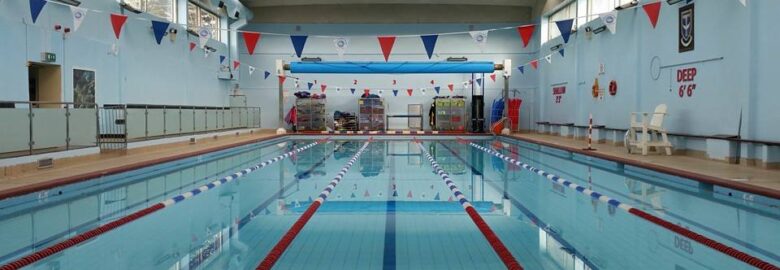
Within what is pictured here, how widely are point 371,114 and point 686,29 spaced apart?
44.2ft

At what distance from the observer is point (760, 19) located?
27.9 ft

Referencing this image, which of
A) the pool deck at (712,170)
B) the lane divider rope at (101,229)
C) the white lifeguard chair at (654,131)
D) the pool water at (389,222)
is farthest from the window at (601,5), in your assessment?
the lane divider rope at (101,229)

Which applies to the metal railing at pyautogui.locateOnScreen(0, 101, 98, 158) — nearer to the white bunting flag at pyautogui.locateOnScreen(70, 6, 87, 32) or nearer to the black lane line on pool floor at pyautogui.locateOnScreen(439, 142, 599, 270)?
the white bunting flag at pyautogui.locateOnScreen(70, 6, 87, 32)

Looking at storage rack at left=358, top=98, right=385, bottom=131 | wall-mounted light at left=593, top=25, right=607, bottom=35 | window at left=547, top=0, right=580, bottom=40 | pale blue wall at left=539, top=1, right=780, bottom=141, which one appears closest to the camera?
pale blue wall at left=539, top=1, right=780, bottom=141

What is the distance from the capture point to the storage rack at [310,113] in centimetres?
2228

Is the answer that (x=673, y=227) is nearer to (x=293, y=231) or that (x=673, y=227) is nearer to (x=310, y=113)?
(x=293, y=231)

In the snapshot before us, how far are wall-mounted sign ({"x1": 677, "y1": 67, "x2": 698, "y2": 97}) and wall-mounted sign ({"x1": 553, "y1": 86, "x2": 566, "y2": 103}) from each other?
300 inches

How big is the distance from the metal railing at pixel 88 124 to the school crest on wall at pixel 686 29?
33.2 ft

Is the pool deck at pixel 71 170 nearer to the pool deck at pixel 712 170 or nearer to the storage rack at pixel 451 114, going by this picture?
the pool deck at pixel 712 170

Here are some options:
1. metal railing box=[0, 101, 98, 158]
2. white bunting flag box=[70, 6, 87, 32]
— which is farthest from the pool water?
white bunting flag box=[70, 6, 87, 32]

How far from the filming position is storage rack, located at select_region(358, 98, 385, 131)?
22.6 m

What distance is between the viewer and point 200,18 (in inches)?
741

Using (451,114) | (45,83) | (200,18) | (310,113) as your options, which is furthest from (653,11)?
(310,113)

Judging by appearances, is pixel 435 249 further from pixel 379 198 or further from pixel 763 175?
pixel 763 175
